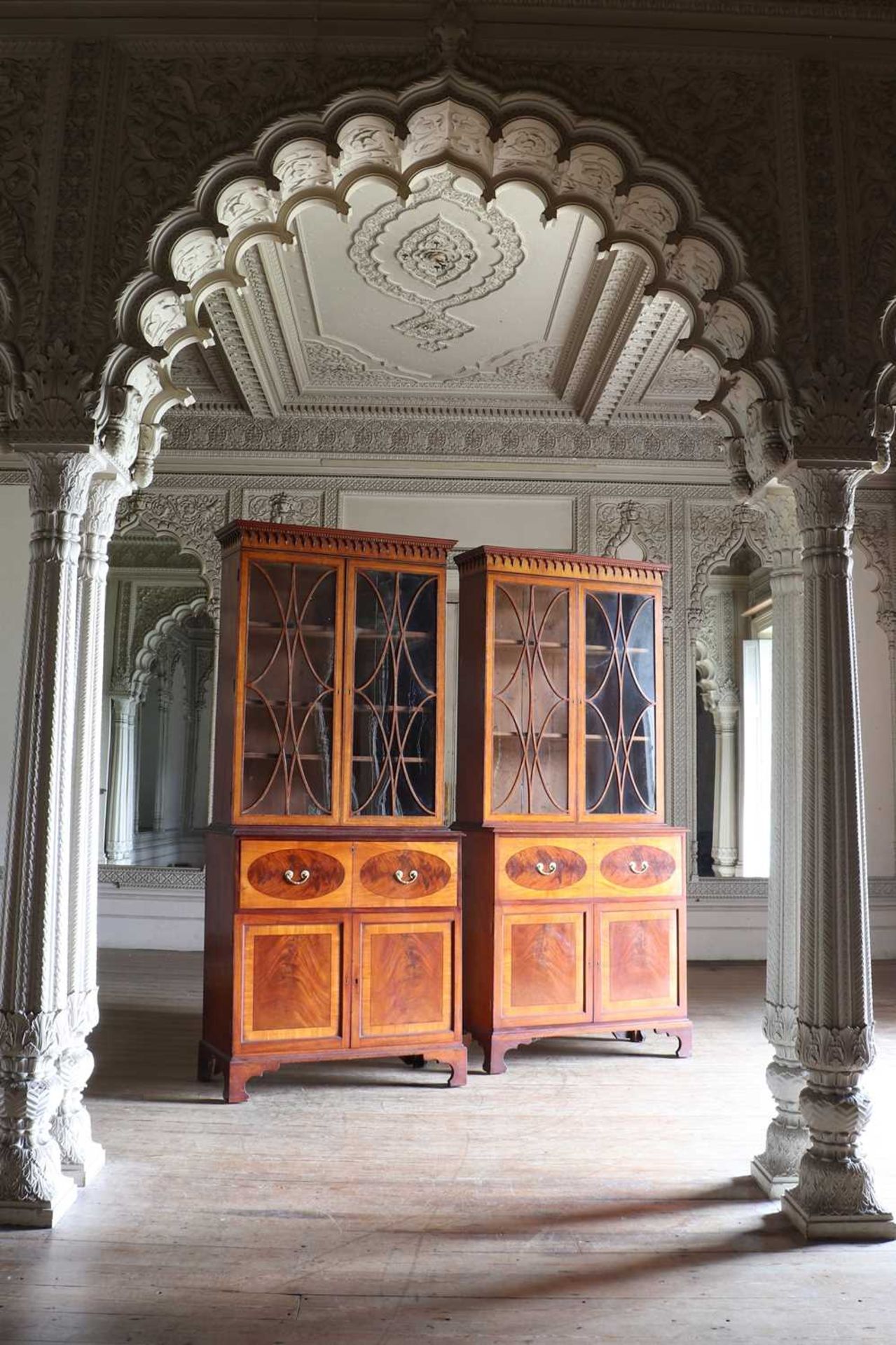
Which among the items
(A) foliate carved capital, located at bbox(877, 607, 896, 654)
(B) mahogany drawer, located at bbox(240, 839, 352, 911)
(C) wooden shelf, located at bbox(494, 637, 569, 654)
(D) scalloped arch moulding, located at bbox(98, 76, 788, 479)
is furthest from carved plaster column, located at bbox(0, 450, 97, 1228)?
(A) foliate carved capital, located at bbox(877, 607, 896, 654)

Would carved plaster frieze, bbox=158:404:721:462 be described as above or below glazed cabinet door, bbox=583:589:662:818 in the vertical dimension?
above

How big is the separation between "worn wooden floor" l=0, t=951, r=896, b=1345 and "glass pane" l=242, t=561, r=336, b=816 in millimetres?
1199

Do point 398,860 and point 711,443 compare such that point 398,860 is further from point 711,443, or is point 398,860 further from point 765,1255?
point 711,443

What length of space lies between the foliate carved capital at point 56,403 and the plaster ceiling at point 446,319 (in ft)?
4.79

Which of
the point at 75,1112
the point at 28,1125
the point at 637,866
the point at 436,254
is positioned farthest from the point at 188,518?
the point at 28,1125

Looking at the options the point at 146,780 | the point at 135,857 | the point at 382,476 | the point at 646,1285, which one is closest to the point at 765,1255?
the point at 646,1285

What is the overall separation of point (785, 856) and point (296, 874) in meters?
1.92

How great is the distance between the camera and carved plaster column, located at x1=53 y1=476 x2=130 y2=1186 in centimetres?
330

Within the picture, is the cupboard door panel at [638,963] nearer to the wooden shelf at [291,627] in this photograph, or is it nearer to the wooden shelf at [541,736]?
the wooden shelf at [541,736]

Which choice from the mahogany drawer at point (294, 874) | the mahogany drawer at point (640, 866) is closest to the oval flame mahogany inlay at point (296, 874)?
the mahogany drawer at point (294, 874)

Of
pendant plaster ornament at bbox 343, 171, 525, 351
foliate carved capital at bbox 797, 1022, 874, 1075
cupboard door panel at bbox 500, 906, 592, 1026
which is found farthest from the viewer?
pendant plaster ornament at bbox 343, 171, 525, 351

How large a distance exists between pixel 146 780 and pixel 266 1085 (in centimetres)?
933

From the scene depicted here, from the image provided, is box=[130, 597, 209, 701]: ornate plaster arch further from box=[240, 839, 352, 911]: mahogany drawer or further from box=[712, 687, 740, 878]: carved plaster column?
box=[240, 839, 352, 911]: mahogany drawer

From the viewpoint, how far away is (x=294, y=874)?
4.40 meters
